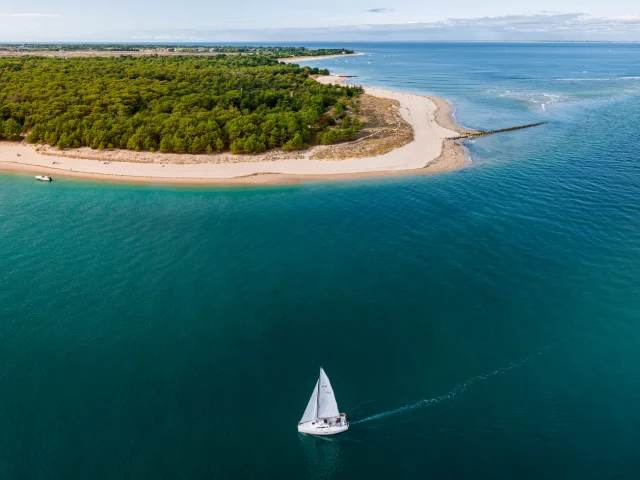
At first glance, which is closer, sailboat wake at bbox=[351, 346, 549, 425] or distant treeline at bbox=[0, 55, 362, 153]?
sailboat wake at bbox=[351, 346, 549, 425]

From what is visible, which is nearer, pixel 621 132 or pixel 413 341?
pixel 413 341

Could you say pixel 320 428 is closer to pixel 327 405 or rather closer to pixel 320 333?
pixel 327 405

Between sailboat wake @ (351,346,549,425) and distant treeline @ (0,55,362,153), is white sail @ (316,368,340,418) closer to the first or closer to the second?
sailboat wake @ (351,346,549,425)

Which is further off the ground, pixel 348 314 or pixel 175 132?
pixel 175 132

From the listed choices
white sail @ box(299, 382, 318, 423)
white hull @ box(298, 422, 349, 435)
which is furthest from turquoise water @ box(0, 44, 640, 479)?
white sail @ box(299, 382, 318, 423)

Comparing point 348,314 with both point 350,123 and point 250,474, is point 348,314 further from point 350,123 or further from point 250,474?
point 350,123

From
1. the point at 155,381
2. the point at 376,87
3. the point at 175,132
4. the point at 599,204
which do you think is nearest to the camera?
the point at 155,381

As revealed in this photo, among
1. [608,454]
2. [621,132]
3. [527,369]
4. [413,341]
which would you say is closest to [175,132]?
[413,341]
